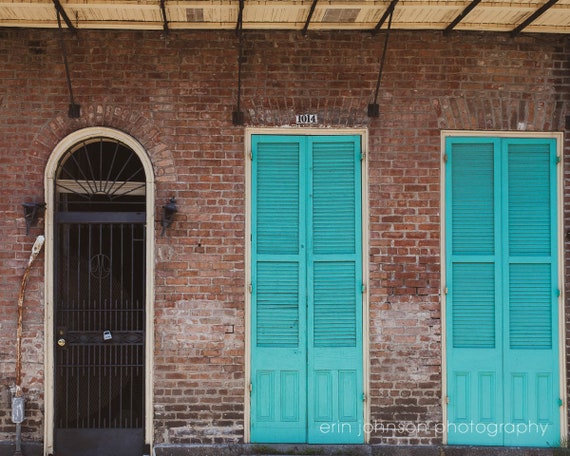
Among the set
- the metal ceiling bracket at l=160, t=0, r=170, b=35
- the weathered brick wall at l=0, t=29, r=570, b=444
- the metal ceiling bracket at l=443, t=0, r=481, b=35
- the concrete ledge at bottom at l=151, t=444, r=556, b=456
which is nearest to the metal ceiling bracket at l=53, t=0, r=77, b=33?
the weathered brick wall at l=0, t=29, r=570, b=444

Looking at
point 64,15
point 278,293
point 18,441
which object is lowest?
point 18,441

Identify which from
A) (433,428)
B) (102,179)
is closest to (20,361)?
(102,179)

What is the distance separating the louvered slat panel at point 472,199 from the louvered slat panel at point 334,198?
1.01 metres

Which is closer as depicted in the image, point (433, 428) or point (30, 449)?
point (30, 449)

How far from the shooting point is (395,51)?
A: 18.3 ft

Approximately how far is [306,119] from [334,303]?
5.93 feet

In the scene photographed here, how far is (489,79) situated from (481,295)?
2.12 metres

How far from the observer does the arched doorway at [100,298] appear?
5469 mm

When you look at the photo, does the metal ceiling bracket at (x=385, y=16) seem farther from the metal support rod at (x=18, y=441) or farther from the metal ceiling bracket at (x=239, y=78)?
the metal support rod at (x=18, y=441)

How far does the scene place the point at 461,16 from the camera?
5.13 metres

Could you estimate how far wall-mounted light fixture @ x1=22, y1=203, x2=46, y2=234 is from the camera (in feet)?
17.3

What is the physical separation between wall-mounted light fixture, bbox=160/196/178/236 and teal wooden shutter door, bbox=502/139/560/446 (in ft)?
10.5

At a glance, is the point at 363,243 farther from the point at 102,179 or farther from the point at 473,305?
the point at 102,179

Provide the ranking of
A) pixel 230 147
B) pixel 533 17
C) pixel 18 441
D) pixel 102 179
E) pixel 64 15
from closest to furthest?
pixel 64 15
pixel 533 17
pixel 18 441
pixel 230 147
pixel 102 179
